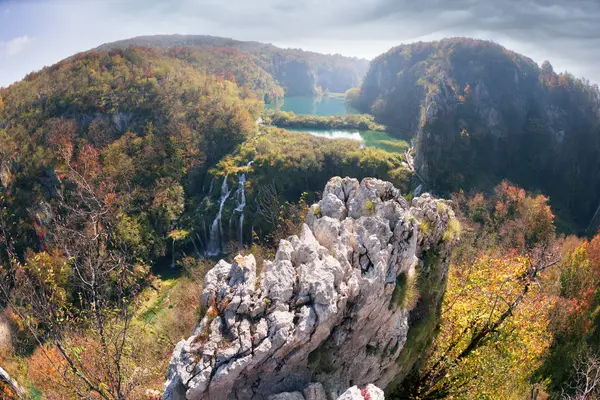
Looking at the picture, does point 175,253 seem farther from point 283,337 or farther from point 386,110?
point 386,110

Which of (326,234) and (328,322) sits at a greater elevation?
(326,234)

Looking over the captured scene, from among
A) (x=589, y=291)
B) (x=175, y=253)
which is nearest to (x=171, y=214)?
(x=175, y=253)

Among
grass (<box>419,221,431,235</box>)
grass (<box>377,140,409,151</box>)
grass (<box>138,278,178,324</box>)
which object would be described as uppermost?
grass (<box>377,140,409,151</box>)

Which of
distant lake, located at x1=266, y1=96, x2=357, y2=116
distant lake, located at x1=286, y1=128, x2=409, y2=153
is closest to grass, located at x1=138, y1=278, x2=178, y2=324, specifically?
distant lake, located at x1=286, y1=128, x2=409, y2=153

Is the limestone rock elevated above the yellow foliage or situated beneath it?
elevated above

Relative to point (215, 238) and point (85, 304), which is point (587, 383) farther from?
point (215, 238)

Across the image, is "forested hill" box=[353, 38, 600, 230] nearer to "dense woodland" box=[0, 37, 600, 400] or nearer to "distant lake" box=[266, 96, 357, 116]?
"dense woodland" box=[0, 37, 600, 400]
